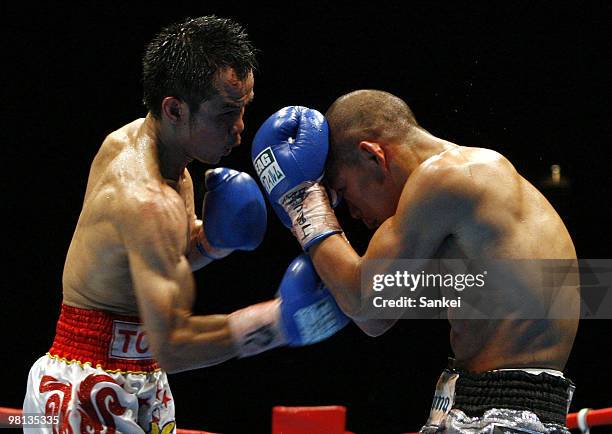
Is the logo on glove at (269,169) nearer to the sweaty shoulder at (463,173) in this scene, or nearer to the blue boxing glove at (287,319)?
the blue boxing glove at (287,319)

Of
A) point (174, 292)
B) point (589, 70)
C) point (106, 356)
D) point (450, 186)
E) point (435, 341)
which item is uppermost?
point (589, 70)

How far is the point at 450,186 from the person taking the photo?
2.01m

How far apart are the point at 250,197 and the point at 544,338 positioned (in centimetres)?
101

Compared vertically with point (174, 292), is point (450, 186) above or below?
above

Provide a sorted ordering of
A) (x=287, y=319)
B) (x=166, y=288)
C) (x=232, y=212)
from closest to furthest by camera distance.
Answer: (x=166, y=288), (x=287, y=319), (x=232, y=212)

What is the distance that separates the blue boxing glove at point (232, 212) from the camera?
98.7 inches

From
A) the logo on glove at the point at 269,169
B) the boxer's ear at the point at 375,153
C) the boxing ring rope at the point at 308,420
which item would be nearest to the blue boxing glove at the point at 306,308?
the logo on glove at the point at 269,169

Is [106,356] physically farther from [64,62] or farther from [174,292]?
[64,62]

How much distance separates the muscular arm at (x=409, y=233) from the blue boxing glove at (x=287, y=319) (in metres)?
0.06

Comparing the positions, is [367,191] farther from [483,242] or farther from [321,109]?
[321,109]

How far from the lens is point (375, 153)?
227 cm

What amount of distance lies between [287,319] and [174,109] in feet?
2.21

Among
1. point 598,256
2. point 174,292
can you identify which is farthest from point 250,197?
point 598,256

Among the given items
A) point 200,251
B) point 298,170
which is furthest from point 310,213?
point 200,251
